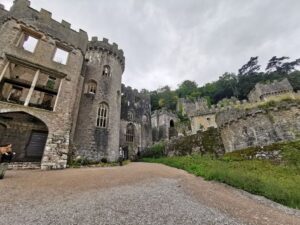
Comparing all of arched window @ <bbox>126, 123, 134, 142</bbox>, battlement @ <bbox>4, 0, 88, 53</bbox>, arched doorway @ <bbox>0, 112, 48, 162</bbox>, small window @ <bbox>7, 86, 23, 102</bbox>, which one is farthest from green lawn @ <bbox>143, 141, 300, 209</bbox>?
small window @ <bbox>7, 86, 23, 102</bbox>

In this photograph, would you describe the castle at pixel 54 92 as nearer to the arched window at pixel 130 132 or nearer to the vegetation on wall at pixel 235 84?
the arched window at pixel 130 132

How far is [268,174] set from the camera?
725cm

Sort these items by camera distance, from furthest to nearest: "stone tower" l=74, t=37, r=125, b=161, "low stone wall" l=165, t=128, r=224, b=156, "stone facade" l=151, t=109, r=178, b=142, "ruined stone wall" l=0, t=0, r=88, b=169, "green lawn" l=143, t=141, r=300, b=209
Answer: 1. "stone facade" l=151, t=109, r=178, b=142
2. "stone tower" l=74, t=37, r=125, b=161
3. "low stone wall" l=165, t=128, r=224, b=156
4. "ruined stone wall" l=0, t=0, r=88, b=169
5. "green lawn" l=143, t=141, r=300, b=209

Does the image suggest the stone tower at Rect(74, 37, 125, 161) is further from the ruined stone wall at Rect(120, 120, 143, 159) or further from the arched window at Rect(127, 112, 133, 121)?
the arched window at Rect(127, 112, 133, 121)

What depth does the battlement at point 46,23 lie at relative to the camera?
1318 centimetres

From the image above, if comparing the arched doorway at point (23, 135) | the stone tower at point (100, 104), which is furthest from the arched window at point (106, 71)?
the arched doorway at point (23, 135)

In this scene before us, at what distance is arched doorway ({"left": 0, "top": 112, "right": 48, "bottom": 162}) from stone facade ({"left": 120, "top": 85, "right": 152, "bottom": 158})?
11.1m

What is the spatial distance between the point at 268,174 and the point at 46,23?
19.8 m

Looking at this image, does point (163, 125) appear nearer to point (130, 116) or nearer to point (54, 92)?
point (130, 116)

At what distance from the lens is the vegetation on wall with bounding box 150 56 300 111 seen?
40.4m

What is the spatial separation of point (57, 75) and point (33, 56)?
2103 mm

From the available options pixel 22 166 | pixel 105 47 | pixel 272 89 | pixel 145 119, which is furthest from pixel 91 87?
pixel 272 89

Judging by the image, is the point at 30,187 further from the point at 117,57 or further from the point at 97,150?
the point at 117,57

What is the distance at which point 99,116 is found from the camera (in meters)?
17.4
